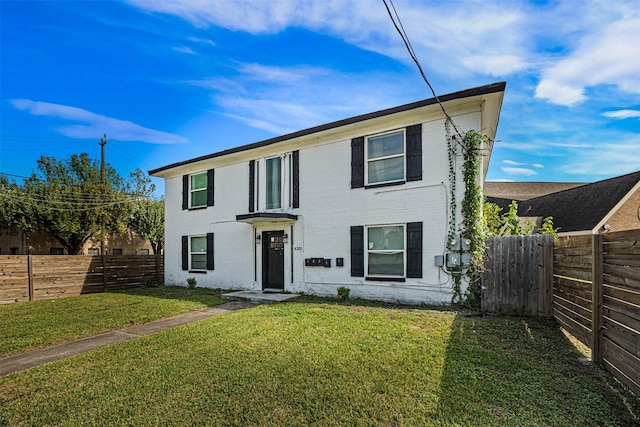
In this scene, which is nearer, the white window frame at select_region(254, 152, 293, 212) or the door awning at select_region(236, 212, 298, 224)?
the door awning at select_region(236, 212, 298, 224)

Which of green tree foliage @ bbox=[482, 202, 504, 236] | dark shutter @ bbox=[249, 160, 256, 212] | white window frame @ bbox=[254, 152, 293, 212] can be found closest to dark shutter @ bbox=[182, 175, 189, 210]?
dark shutter @ bbox=[249, 160, 256, 212]

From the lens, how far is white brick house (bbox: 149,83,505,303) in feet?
26.7

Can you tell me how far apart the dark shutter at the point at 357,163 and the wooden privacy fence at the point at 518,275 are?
146 inches

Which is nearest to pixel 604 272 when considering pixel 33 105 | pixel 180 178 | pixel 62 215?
pixel 180 178

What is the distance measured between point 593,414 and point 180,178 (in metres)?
14.0

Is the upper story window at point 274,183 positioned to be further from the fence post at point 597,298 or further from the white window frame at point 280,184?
the fence post at point 597,298

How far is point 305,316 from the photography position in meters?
6.77

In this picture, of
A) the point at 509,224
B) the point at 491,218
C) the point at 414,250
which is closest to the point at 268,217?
the point at 414,250

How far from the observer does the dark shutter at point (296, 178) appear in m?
10.4

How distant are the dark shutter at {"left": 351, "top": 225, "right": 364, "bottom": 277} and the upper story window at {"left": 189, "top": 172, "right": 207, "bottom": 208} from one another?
21.9 ft

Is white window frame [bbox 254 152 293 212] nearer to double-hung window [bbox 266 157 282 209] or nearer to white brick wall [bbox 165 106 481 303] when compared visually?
double-hung window [bbox 266 157 282 209]

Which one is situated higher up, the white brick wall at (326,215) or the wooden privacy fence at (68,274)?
the white brick wall at (326,215)

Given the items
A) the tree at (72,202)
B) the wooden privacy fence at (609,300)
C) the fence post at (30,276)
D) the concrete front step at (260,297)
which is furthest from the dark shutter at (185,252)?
the wooden privacy fence at (609,300)

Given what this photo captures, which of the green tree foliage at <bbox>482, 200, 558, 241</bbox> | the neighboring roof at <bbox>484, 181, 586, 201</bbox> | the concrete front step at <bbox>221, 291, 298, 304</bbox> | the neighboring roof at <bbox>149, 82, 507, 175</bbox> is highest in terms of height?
the neighboring roof at <bbox>484, 181, 586, 201</bbox>
